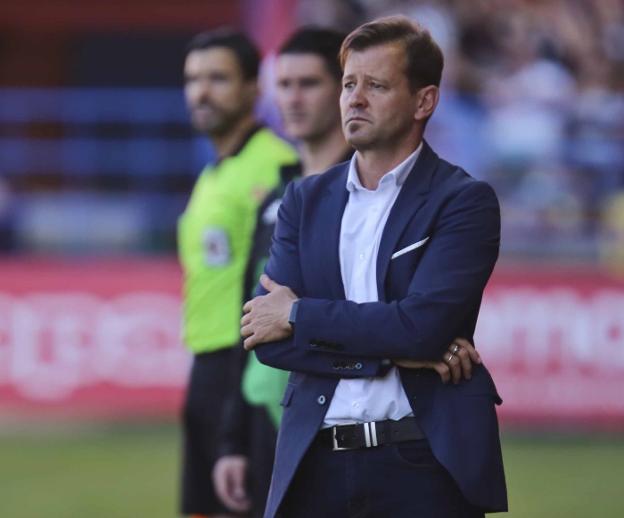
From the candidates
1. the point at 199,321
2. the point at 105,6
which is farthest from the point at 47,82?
the point at 199,321

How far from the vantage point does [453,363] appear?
13.0 feet

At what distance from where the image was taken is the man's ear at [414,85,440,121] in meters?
4.17

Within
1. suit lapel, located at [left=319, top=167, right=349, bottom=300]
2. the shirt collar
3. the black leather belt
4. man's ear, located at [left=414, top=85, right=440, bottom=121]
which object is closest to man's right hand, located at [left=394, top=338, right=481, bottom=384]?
the black leather belt

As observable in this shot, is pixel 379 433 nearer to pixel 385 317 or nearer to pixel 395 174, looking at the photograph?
pixel 385 317

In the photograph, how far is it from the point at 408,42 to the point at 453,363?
84 cm

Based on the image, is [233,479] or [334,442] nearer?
[334,442]

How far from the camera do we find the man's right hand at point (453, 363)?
3.97 m

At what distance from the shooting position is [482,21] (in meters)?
15.2

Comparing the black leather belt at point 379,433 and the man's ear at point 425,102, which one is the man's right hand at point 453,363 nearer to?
the black leather belt at point 379,433

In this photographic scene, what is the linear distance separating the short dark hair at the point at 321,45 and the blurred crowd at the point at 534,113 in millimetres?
7639

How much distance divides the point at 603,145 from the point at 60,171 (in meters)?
5.68

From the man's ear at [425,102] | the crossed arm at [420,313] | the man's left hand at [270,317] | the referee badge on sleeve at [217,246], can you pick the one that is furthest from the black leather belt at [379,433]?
the referee badge on sleeve at [217,246]

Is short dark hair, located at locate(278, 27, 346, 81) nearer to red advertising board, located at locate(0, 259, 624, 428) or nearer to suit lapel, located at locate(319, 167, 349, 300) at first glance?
suit lapel, located at locate(319, 167, 349, 300)

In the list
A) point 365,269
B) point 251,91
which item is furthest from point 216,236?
point 365,269
